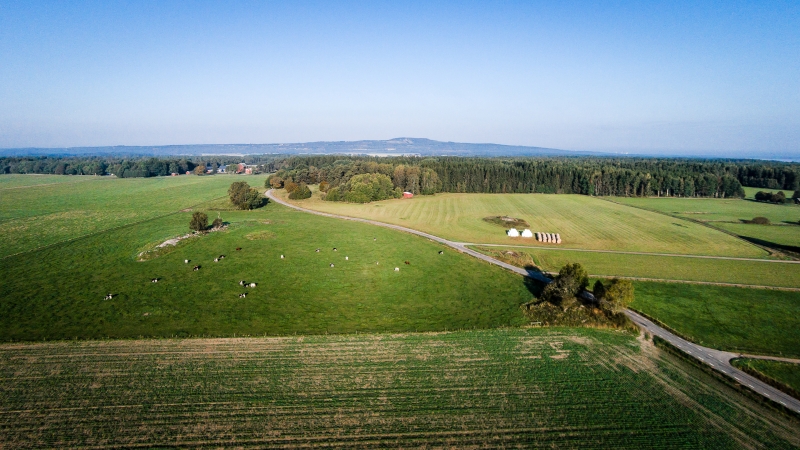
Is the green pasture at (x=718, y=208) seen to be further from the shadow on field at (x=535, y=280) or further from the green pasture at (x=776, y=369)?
the green pasture at (x=776, y=369)

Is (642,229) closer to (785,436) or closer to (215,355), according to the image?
(785,436)

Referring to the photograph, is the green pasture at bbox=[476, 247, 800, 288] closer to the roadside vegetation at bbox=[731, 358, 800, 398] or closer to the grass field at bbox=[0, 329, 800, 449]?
the roadside vegetation at bbox=[731, 358, 800, 398]

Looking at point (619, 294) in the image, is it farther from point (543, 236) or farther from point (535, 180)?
point (535, 180)

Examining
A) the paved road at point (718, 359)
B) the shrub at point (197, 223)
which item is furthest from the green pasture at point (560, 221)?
the shrub at point (197, 223)

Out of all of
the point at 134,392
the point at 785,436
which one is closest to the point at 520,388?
the point at 785,436

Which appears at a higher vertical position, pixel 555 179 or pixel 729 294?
pixel 555 179
